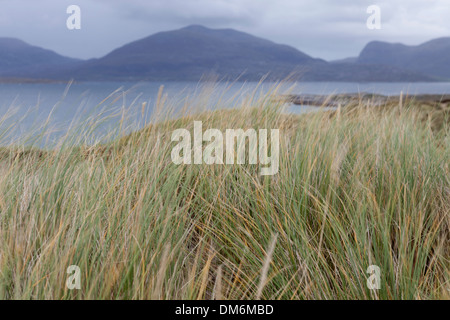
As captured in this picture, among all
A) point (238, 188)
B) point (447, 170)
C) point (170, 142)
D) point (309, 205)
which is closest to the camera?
point (309, 205)

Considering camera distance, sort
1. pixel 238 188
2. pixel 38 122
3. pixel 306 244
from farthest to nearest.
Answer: pixel 38 122 → pixel 238 188 → pixel 306 244

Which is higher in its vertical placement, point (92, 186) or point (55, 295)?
point (92, 186)

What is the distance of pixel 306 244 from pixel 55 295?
100 cm

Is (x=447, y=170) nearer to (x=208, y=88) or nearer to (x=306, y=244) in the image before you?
(x=306, y=244)

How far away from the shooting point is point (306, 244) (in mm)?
1771

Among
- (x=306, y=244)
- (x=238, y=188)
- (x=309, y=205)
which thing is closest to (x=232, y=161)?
(x=238, y=188)

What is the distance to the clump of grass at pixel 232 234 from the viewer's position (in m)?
1.61

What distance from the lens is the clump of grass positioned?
1.61 meters

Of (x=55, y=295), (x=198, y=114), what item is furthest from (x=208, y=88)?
(x=55, y=295)

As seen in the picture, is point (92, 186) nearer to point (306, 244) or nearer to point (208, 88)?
point (306, 244)

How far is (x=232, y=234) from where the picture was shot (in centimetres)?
197
